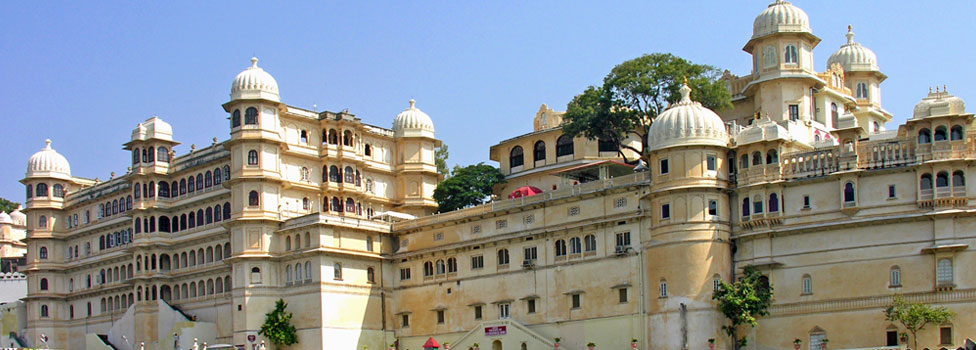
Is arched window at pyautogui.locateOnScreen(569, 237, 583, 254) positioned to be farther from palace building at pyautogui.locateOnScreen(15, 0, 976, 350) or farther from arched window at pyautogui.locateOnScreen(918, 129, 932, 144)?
arched window at pyautogui.locateOnScreen(918, 129, 932, 144)

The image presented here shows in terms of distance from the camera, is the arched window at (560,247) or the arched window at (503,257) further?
the arched window at (503,257)

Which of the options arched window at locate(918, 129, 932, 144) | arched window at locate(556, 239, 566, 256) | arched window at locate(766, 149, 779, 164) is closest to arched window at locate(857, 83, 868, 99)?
arched window at locate(766, 149, 779, 164)

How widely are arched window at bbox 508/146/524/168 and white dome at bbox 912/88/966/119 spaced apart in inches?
1430

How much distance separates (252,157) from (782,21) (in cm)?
3397

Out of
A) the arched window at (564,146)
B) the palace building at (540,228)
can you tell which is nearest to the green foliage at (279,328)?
the palace building at (540,228)

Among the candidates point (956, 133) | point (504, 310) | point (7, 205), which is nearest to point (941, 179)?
point (956, 133)

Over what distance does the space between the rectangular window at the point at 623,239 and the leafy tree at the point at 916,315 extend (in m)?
14.2

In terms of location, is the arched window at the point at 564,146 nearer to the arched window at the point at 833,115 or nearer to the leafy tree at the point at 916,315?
the arched window at the point at 833,115

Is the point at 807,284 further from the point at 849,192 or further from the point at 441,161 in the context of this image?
the point at 441,161

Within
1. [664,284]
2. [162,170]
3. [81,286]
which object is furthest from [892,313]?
[81,286]

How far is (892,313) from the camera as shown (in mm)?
55344

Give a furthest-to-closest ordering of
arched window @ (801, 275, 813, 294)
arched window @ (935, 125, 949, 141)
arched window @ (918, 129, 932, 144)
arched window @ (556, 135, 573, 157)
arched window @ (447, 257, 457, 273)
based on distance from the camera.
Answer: arched window @ (556, 135, 573, 157) < arched window @ (447, 257, 457, 273) < arched window @ (801, 275, 813, 294) < arched window @ (918, 129, 932, 144) < arched window @ (935, 125, 949, 141)

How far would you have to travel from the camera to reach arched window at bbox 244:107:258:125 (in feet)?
252

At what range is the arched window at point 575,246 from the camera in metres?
66.6
